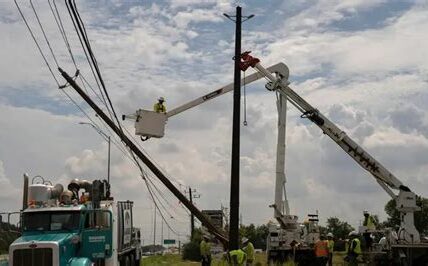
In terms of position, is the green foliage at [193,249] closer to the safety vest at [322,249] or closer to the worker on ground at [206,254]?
the worker on ground at [206,254]

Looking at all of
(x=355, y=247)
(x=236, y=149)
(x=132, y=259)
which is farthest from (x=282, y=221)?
(x=236, y=149)

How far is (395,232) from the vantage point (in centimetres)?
2862

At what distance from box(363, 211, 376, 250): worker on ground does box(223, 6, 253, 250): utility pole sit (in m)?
10.7

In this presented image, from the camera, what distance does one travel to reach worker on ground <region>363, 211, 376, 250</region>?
2816 cm

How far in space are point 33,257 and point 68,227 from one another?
56.1 inches

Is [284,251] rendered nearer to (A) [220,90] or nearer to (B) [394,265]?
(B) [394,265]

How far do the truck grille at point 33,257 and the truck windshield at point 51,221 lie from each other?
4.03 ft

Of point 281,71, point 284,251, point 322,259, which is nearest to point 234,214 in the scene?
point 322,259

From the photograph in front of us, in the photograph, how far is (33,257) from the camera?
1550 centimetres

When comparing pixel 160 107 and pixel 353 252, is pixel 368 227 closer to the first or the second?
pixel 353 252

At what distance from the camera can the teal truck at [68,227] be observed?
612 inches

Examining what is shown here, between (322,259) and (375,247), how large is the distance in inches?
152

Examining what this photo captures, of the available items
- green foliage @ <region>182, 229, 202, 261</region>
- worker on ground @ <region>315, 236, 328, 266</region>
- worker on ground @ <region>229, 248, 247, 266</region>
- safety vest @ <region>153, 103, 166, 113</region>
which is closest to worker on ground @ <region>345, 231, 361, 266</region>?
worker on ground @ <region>315, 236, 328, 266</region>

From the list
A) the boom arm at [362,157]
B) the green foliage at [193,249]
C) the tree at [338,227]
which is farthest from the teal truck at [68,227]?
the tree at [338,227]
